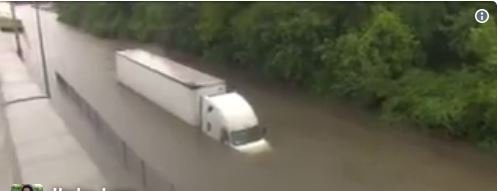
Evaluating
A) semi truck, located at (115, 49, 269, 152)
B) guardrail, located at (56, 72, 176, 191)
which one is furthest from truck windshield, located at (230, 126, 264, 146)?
guardrail, located at (56, 72, 176, 191)

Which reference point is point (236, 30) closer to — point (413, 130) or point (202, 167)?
point (202, 167)

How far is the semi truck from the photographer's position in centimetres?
154

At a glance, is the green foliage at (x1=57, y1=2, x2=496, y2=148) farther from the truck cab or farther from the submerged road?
the truck cab

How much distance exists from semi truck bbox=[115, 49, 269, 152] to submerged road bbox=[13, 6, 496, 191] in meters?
0.03

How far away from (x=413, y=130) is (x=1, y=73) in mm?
1162

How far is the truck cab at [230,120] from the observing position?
1.57m

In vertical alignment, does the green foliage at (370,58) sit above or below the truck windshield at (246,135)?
above

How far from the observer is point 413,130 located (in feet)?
6.27

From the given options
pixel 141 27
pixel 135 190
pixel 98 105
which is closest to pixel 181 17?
pixel 141 27

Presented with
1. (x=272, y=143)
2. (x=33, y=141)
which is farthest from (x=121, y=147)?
(x=272, y=143)

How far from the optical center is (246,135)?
1.64 metres

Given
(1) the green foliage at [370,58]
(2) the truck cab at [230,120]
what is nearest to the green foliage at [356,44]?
(1) the green foliage at [370,58]

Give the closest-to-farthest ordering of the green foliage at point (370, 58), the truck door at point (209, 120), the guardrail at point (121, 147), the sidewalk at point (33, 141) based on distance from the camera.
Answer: the sidewalk at point (33, 141) < the guardrail at point (121, 147) < the truck door at point (209, 120) < the green foliage at point (370, 58)

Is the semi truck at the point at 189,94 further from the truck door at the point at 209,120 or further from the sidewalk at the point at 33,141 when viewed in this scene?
the sidewalk at the point at 33,141
